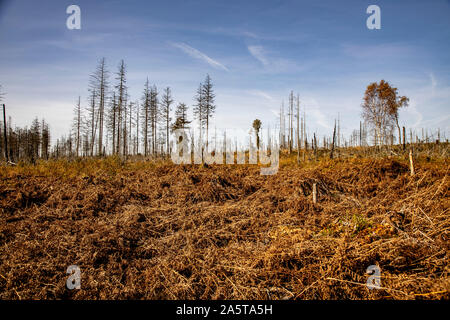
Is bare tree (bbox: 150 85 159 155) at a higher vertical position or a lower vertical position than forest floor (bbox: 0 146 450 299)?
higher

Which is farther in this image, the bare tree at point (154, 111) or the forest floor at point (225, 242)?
the bare tree at point (154, 111)

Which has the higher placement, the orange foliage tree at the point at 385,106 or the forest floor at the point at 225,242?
the orange foliage tree at the point at 385,106

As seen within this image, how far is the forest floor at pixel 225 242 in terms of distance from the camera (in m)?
2.39

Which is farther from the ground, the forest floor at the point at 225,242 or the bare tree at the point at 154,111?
the bare tree at the point at 154,111

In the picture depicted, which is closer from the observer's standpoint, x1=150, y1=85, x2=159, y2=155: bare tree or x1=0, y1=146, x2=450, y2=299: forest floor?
x1=0, y1=146, x2=450, y2=299: forest floor

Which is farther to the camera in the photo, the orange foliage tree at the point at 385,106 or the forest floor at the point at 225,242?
the orange foliage tree at the point at 385,106

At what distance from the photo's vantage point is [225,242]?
148 inches

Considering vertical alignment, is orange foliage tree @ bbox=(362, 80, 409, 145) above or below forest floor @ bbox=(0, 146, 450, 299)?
above

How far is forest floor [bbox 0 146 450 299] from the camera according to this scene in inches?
94.0

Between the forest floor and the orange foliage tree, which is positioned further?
the orange foliage tree

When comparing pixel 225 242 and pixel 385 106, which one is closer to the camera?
pixel 225 242
